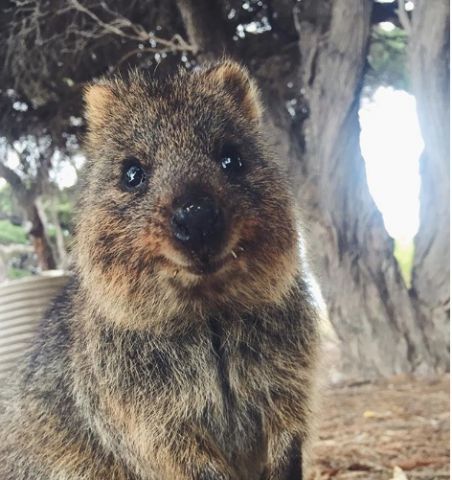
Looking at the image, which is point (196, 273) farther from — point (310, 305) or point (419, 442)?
point (419, 442)

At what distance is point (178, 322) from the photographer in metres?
1.90

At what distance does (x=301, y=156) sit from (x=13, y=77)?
1.59 m

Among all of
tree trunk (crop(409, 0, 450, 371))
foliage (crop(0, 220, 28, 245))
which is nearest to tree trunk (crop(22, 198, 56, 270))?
foliage (crop(0, 220, 28, 245))

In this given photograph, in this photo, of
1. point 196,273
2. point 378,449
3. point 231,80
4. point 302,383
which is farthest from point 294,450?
point 378,449

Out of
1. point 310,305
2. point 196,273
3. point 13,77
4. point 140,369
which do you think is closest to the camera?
point 196,273

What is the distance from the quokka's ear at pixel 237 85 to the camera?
218 centimetres

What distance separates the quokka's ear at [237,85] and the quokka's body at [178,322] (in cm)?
7

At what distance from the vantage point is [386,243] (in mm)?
3996

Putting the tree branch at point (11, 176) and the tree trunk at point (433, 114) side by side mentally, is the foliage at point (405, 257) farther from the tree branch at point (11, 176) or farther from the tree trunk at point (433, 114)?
the tree branch at point (11, 176)

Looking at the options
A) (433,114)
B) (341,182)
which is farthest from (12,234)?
(433,114)

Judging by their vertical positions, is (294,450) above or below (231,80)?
below

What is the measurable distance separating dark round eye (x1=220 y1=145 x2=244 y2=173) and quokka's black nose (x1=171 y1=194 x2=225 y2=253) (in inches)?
10.8

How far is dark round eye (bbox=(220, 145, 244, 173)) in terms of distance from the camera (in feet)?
6.26

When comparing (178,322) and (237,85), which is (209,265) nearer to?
(178,322)
